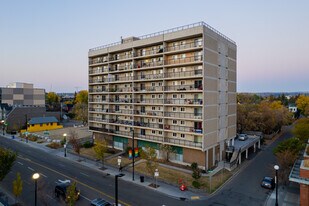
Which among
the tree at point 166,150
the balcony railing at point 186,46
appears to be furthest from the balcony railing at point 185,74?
the tree at point 166,150

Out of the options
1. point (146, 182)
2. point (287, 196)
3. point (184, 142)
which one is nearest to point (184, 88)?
point (184, 142)

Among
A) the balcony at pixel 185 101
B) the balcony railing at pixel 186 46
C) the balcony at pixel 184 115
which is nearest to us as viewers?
the balcony at pixel 185 101

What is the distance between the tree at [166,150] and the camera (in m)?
34.9

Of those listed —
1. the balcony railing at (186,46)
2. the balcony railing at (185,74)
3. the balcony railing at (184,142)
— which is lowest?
the balcony railing at (184,142)

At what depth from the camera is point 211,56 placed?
33.6 meters

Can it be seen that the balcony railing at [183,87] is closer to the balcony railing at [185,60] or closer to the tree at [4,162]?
the balcony railing at [185,60]

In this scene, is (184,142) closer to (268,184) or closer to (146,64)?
(268,184)

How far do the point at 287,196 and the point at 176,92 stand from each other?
820 inches

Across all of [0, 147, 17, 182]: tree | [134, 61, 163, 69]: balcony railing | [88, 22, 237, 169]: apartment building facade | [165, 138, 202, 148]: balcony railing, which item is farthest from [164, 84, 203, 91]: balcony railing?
[0, 147, 17, 182]: tree

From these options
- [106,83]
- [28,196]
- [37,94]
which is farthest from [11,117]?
[28,196]

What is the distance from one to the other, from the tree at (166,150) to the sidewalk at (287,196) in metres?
16.0

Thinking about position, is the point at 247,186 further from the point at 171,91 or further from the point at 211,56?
the point at 211,56

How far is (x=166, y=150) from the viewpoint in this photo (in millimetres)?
34812

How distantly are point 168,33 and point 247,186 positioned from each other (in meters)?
26.7
